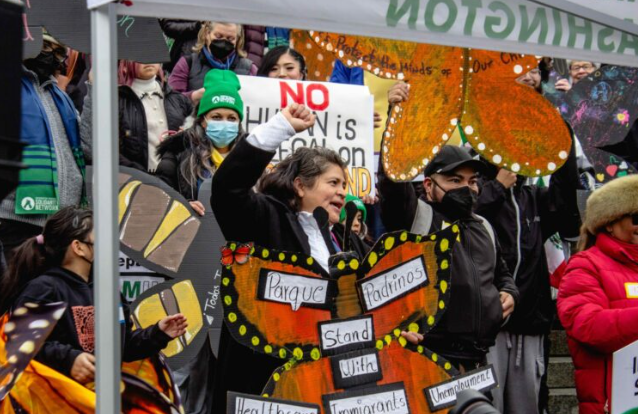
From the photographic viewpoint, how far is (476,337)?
507 cm

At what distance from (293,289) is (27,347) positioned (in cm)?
110

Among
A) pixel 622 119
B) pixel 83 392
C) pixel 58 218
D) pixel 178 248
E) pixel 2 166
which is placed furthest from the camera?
pixel 622 119

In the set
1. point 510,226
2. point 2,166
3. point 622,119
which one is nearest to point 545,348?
point 510,226

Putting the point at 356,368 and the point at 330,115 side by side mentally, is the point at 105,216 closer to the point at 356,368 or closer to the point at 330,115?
Answer: the point at 356,368

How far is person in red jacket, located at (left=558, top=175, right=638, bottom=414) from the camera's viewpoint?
4.71 m

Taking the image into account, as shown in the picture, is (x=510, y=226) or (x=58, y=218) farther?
(x=510, y=226)

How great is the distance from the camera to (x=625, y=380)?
4.48 metres

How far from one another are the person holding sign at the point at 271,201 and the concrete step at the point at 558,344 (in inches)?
118

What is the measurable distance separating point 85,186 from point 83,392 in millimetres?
1235

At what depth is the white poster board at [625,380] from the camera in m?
4.46

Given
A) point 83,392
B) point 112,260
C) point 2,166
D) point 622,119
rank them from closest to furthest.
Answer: point 2,166 → point 112,260 → point 83,392 → point 622,119

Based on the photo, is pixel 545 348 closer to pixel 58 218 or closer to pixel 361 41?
pixel 361 41

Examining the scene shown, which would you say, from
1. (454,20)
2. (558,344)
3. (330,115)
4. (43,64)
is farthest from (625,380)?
(43,64)

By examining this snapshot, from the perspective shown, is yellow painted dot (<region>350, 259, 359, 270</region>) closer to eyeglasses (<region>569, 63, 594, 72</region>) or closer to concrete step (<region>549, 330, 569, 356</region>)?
concrete step (<region>549, 330, 569, 356</region>)
